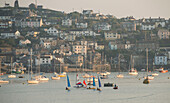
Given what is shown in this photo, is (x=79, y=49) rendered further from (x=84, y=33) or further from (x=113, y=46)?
(x=84, y=33)

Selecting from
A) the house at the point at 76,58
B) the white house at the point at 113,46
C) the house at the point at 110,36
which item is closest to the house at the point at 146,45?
the white house at the point at 113,46

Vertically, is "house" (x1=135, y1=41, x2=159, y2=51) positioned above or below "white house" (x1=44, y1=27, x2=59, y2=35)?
below

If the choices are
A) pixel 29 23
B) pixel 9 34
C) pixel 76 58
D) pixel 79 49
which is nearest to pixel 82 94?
pixel 76 58

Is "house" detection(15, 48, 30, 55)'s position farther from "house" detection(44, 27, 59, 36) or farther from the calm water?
the calm water

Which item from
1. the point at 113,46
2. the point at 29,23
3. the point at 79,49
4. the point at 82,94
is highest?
the point at 29,23

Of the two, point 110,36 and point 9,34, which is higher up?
point 9,34

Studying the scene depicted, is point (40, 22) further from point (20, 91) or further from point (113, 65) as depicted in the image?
point (20, 91)

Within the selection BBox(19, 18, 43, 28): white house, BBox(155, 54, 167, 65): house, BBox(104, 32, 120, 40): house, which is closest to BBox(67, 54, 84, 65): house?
BBox(155, 54, 167, 65): house

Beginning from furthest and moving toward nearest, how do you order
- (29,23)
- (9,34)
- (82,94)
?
(29,23) < (9,34) < (82,94)

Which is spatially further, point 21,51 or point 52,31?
point 52,31

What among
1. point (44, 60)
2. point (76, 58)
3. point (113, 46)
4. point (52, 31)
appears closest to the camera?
point (44, 60)

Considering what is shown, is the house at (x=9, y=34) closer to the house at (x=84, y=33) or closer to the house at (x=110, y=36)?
the house at (x=84, y=33)

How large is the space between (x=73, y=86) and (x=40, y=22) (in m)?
108

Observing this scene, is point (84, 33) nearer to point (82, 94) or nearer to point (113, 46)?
point (113, 46)
